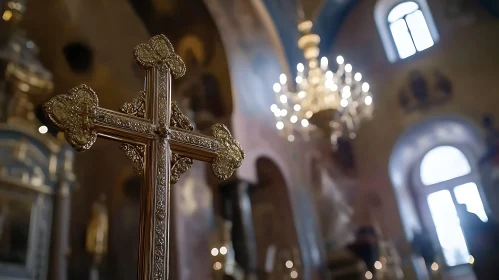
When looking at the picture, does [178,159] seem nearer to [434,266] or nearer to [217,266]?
[217,266]

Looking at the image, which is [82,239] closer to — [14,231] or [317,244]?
[14,231]

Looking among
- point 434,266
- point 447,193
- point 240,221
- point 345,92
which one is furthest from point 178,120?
point 447,193

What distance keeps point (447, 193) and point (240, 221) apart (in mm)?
4510

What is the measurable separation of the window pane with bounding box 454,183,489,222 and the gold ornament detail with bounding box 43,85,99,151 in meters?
8.08

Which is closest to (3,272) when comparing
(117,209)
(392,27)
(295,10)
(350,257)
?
(117,209)

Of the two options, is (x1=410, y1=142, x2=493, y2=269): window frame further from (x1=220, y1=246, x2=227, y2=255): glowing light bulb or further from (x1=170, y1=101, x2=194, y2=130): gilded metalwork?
(x1=170, y1=101, x2=194, y2=130): gilded metalwork

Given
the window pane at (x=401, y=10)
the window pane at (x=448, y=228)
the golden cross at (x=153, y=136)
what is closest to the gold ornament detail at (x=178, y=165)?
the golden cross at (x=153, y=136)

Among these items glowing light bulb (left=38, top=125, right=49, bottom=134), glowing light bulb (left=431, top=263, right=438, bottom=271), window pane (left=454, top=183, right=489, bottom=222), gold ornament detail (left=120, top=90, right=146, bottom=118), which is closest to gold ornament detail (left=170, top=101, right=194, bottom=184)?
gold ornament detail (left=120, top=90, right=146, bottom=118)

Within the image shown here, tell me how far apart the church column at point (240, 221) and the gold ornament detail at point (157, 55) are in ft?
15.7

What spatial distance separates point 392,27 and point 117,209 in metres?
6.85

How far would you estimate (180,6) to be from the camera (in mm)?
7508

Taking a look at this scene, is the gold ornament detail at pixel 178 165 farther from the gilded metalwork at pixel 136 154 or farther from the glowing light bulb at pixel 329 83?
the glowing light bulb at pixel 329 83

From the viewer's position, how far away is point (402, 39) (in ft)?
32.6

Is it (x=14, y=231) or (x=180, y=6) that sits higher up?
(x=180, y=6)
